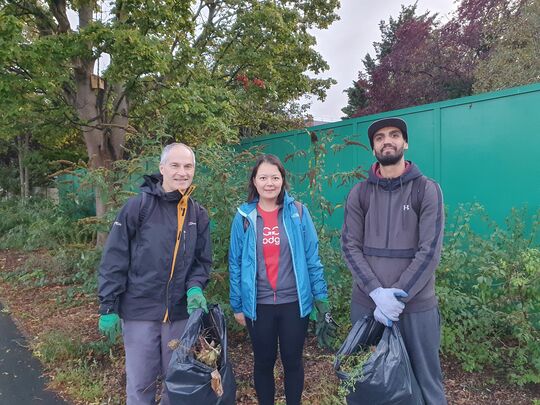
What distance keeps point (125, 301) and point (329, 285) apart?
1746 millimetres

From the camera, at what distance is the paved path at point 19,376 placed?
133 inches

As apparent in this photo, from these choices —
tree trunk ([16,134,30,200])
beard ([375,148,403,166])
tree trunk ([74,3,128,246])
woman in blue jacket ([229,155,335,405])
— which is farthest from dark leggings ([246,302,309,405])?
tree trunk ([16,134,30,200])

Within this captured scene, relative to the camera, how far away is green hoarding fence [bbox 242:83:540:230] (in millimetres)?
4094

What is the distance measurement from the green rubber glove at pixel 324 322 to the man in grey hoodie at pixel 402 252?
0.37 m

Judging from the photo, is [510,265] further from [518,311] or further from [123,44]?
[123,44]

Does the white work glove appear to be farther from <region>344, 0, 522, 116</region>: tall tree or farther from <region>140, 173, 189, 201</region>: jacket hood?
<region>344, 0, 522, 116</region>: tall tree

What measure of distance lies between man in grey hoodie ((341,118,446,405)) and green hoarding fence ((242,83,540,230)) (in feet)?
4.20

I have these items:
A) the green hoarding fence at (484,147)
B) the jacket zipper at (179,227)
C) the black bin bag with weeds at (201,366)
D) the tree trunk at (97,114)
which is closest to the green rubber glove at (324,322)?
the black bin bag with weeds at (201,366)

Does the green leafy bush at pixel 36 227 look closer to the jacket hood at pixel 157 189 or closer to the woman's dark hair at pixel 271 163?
the jacket hood at pixel 157 189

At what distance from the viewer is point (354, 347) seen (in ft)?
7.35

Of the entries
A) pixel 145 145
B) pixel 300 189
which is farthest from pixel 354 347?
pixel 300 189

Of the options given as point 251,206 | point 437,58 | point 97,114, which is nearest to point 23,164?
point 97,114

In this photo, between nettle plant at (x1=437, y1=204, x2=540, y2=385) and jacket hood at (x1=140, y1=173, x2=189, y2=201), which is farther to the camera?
nettle plant at (x1=437, y1=204, x2=540, y2=385)

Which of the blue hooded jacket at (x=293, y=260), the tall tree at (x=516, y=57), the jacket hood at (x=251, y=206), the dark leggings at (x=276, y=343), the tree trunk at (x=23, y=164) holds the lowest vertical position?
the dark leggings at (x=276, y=343)
